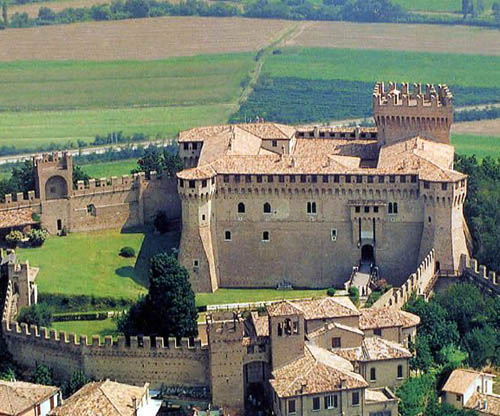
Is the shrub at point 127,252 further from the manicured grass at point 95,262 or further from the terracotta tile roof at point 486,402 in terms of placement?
the terracotta tile roof at point 486,402

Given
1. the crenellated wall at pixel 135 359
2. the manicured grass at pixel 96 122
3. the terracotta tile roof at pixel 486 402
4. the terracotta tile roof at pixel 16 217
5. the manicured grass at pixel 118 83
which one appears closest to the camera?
the terracotta tile roof at pixel 486 402

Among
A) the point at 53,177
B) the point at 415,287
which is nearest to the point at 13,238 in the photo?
the point at 53,177

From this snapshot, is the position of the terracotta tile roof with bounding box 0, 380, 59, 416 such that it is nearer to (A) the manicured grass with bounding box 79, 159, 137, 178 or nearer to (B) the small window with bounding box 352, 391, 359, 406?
(B) the small window with bounding box 352, 391, 359, 406

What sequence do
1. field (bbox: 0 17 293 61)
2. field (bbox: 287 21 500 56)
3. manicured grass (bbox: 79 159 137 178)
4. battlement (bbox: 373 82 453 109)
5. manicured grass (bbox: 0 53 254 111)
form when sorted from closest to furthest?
battlement (bbox: 373 82 453 109)
manicured grass (bbox: 79 159 137 178)
manicured grass (bbox: 0 53 254 111)
field (bbox: 0 17 293 61)
field (bbox: 287 21 500 56)

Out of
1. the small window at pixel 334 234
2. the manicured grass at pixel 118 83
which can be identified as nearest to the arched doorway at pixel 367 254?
the small window at pixel 334 234

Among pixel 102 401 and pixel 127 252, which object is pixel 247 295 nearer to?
pixel 127 252

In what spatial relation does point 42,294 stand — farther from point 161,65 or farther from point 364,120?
point 161,65

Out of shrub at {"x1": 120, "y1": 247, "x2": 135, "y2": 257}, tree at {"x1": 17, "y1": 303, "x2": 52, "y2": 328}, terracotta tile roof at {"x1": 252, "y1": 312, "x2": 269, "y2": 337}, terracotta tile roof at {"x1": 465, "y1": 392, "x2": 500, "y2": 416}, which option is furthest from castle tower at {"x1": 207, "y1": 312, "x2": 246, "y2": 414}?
shrub at {"x1": 120, "y1": 247, "x2": 135, "y2": 257}
